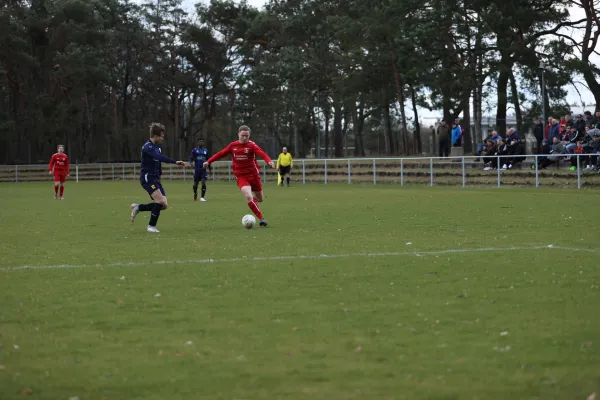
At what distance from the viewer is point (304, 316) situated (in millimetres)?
7324

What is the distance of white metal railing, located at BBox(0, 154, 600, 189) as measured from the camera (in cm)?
3497

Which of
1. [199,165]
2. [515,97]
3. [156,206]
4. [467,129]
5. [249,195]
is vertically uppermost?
[515,97]

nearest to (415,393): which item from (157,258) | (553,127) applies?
(157,258)

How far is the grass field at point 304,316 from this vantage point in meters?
5.37

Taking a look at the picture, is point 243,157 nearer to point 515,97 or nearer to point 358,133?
point 515,97

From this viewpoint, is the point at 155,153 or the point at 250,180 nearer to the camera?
the point at 155,153

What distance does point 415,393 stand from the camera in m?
5.09

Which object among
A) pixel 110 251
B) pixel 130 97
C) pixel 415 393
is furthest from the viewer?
pixel 130 97

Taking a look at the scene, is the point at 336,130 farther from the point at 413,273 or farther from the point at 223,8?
the point at 413,273

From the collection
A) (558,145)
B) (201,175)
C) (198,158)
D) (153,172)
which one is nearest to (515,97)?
(558,145)

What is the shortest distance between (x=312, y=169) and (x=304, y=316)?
1627 inches

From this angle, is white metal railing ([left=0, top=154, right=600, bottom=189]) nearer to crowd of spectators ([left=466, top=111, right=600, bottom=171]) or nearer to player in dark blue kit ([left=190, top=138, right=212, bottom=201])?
crowd of spectators ([left=466, top=111, right=600, bottom=171])

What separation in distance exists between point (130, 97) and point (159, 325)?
79.6 meters

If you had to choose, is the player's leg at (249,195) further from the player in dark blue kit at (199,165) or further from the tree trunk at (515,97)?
the tree trunk at (515,97)
